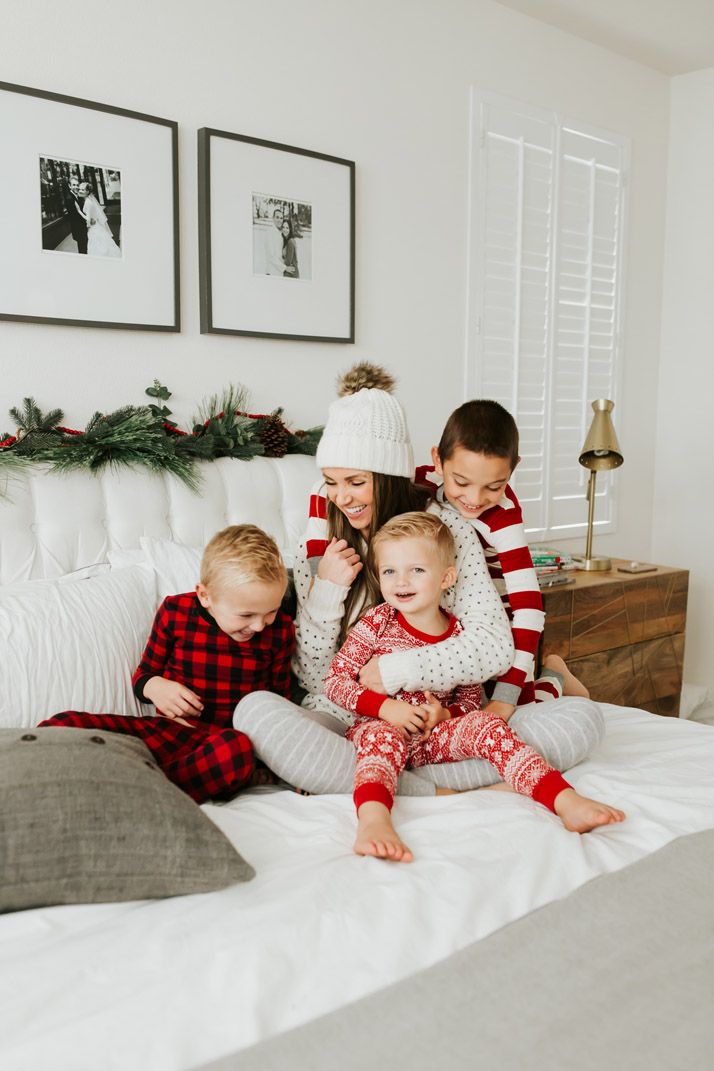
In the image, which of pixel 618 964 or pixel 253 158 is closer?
pixel 618 964

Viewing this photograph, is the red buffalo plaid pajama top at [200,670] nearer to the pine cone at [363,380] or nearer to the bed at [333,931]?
the bed at [333,931]

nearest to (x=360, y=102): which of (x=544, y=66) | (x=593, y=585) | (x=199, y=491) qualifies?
(x=544, y=66)

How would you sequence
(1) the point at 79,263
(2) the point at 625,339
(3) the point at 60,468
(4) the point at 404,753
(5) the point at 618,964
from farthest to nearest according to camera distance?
(2) the point at 625,339, (1) the point at 79,263, (3) the point at 60,468, (4) the point at 404,753, (5) the point at 618,964

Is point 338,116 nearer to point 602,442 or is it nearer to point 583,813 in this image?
point 602,442

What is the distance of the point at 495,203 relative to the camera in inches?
122

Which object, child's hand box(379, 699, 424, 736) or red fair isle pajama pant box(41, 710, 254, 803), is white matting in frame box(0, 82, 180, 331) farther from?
child's hand box(379, 699, 424, 736)

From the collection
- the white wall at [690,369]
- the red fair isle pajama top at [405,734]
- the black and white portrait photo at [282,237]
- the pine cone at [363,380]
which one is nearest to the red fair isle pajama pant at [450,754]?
the red fair isle pajama top at [405,734]

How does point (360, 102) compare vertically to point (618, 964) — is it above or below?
above

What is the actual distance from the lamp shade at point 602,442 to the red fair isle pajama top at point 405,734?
146 centimetres

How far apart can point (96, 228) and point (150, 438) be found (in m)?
0.53

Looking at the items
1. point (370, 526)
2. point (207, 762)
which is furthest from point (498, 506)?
point (207, 762)

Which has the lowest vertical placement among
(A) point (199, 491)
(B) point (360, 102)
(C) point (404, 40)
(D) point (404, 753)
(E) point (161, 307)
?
(D) point (404, 753)

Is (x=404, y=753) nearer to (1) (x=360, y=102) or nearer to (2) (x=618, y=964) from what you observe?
(2) (x=618, y=964)

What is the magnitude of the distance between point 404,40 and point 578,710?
7.14 feet
